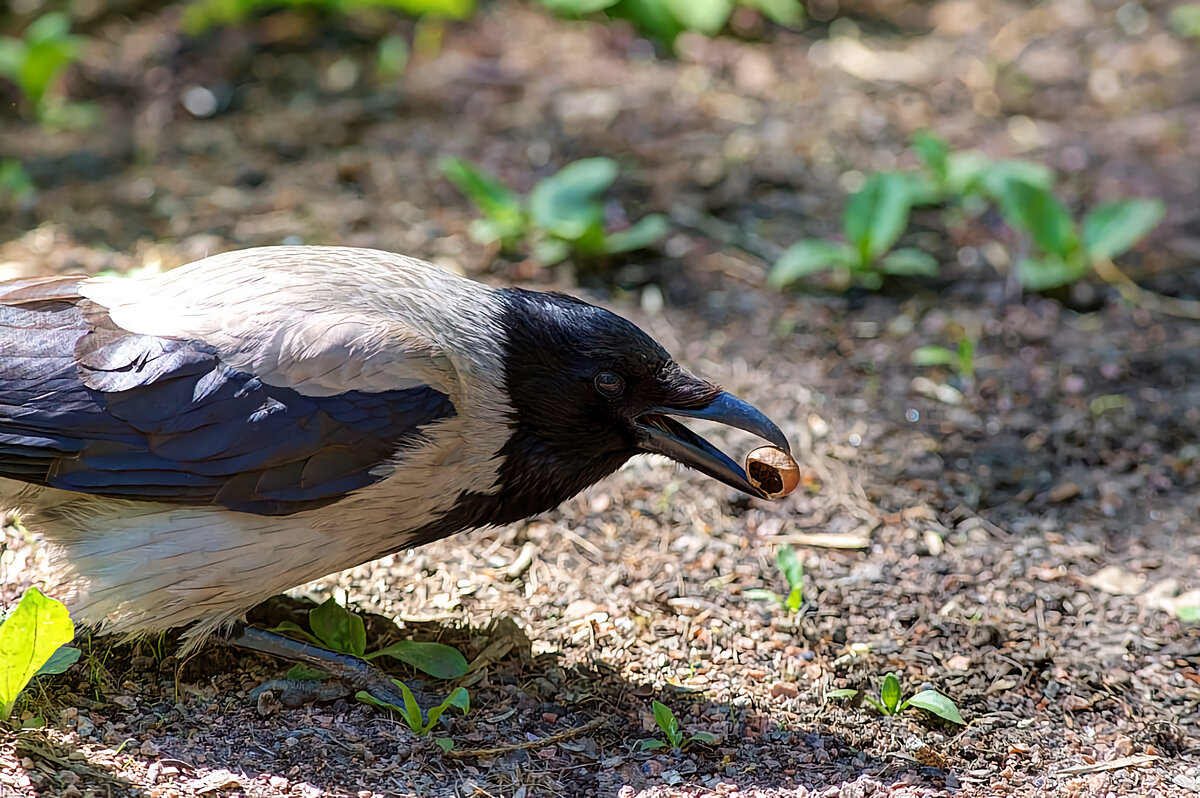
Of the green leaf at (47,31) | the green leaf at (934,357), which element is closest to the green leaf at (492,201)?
the green leaf at (934,357)

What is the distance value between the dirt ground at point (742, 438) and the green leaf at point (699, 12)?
25 cm

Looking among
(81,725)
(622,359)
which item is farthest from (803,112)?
(81,725)

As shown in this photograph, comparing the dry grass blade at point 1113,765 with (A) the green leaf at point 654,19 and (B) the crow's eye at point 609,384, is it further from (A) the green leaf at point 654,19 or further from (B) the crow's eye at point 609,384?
(A) the green leaf at point 654,19

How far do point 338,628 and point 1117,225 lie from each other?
426 cm

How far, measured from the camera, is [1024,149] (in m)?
7.33

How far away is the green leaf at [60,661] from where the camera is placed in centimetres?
345

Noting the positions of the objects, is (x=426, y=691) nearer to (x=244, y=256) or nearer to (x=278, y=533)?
(x=278, y=533)

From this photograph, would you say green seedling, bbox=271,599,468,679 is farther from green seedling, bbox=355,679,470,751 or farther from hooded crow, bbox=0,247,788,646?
hooded crow, bbox=0,247,788,646

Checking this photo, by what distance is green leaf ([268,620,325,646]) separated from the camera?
151 inches

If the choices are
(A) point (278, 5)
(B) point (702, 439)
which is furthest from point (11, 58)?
(B) point (702, 439)

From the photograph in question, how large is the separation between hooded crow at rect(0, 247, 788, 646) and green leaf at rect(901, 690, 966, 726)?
0.80m

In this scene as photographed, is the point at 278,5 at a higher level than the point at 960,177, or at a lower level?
higher

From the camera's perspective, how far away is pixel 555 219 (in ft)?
19.3

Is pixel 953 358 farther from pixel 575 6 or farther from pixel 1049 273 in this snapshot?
pixel 575 6
